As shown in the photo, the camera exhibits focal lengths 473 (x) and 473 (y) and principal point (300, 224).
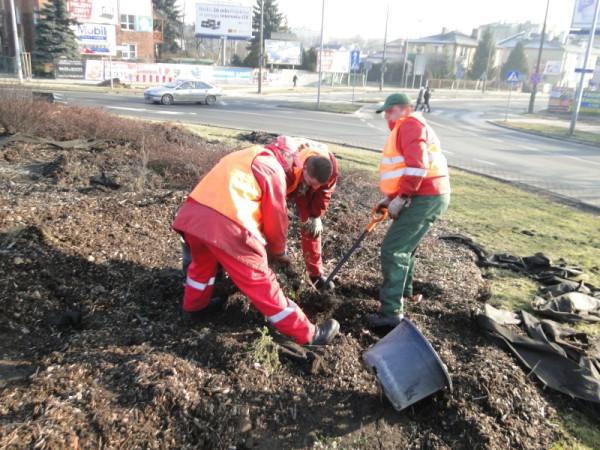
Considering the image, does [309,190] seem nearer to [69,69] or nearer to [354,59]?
[354,59]

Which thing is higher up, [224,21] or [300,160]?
[224,21]

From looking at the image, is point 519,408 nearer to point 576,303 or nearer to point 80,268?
point 576,303

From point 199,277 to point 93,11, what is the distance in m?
42.7

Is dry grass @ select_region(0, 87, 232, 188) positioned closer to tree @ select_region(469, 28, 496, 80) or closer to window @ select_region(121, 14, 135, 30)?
window @ select_region(121, 14, 135, 30)

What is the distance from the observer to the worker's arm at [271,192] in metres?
3.00

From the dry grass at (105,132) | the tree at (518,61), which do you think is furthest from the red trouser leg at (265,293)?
the tree at (518,61)

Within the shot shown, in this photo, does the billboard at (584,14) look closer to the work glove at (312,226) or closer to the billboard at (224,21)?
the work glove at (312,226)

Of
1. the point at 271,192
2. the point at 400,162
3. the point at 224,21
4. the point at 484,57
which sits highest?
the point at 224,21

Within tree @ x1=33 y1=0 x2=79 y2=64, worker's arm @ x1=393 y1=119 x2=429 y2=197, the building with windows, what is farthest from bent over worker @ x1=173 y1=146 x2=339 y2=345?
the building with windows

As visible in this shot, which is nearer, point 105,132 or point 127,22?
point 105,132

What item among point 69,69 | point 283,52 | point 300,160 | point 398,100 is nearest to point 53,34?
point 69,69

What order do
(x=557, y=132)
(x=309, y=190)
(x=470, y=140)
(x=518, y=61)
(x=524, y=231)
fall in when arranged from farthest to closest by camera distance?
(x=518, y=61) < (x=557, y=132) < (x=470, y=140) < (x=524, y=231) < (x=309, y=190)

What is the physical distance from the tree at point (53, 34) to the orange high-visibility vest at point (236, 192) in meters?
37.1

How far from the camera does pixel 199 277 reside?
11.1 feet
